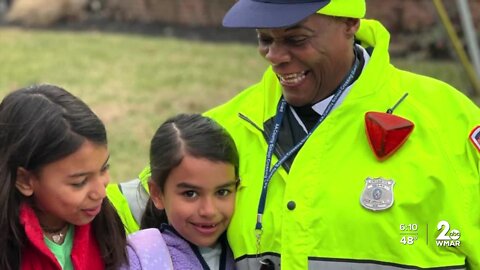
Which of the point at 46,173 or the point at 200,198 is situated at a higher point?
the point at 46,173

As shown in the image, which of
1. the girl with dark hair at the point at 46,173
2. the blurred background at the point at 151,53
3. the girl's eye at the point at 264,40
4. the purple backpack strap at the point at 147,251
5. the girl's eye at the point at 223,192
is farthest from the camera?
the blurred background at the point at 151,53

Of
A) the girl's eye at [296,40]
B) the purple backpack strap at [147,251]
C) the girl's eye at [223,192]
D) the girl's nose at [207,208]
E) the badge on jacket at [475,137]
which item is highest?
the girl's eye at [296,40]

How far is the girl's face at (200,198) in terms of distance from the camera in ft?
9.16

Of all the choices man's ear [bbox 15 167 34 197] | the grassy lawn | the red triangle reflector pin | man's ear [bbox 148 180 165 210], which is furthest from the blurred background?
man's ear [bbox 15 167 34 197]

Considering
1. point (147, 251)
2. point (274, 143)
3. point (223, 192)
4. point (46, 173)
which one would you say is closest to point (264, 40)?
point (274, 143)

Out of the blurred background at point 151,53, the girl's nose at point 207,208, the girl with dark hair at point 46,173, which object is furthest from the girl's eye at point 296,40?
the blurred background at point 151,53

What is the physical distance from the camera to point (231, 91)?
9.73m

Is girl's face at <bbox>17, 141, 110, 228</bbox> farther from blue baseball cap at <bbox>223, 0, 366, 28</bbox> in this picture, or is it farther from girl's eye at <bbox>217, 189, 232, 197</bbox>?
blue baseball cap at <bbox>223, 0, 366, 28</bbox>

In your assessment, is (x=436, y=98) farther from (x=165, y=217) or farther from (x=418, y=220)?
(x=165, y=217)

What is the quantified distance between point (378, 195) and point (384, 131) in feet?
0.61

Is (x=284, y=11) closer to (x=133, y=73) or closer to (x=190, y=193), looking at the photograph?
(x=190, y=193)

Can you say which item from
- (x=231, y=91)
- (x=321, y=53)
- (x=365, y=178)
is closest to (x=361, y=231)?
(x=365, y=178)

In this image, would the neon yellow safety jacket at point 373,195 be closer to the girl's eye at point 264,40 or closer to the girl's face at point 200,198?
the girl's face at point 200,198

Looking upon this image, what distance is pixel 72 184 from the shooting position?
2.50 metres
